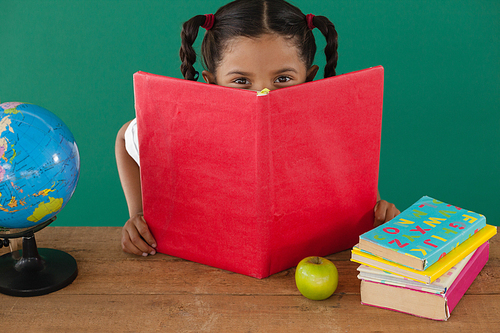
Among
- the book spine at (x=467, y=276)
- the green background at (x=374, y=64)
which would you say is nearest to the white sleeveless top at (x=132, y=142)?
the book spine at (x=467, y=276)

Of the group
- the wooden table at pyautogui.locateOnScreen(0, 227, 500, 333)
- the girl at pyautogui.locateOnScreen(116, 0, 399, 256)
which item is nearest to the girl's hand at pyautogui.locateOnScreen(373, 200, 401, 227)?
the girl at pyautogui.locateOnScreen(116, 0, 399, 256)

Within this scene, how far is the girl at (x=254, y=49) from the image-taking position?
3.72 ft

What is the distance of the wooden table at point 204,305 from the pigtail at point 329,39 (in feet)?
1.67

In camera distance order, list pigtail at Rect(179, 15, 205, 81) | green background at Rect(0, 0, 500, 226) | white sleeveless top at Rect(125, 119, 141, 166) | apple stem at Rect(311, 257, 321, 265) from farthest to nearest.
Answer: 1. green background at Rect(0, 0, 500, 226)
2. white sleeveless top at Rect(125, 119, 141, 166)
3. pigtail at Rect(179, 15, 205, 81)
4. apple stem at Rect(311, 257, 321, 265)

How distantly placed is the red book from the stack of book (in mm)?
144

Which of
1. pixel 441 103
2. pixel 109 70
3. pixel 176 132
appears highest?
pixel 176 132


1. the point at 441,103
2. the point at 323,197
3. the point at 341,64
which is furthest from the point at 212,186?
the point at 441,103

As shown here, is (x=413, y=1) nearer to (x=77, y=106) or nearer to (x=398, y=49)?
(x=398, y=49)

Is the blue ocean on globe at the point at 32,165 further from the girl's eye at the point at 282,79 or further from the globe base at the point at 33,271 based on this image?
the girl's eye at the point at 282,79

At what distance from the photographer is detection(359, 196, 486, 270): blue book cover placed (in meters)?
0.84

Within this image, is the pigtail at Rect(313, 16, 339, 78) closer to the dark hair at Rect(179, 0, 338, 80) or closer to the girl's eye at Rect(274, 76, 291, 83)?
the dark hair at Rect(179, 0, 338, 80)

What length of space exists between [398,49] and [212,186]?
6.05 feet

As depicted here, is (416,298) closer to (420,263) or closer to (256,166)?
(420,263)

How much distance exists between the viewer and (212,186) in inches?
38.1
